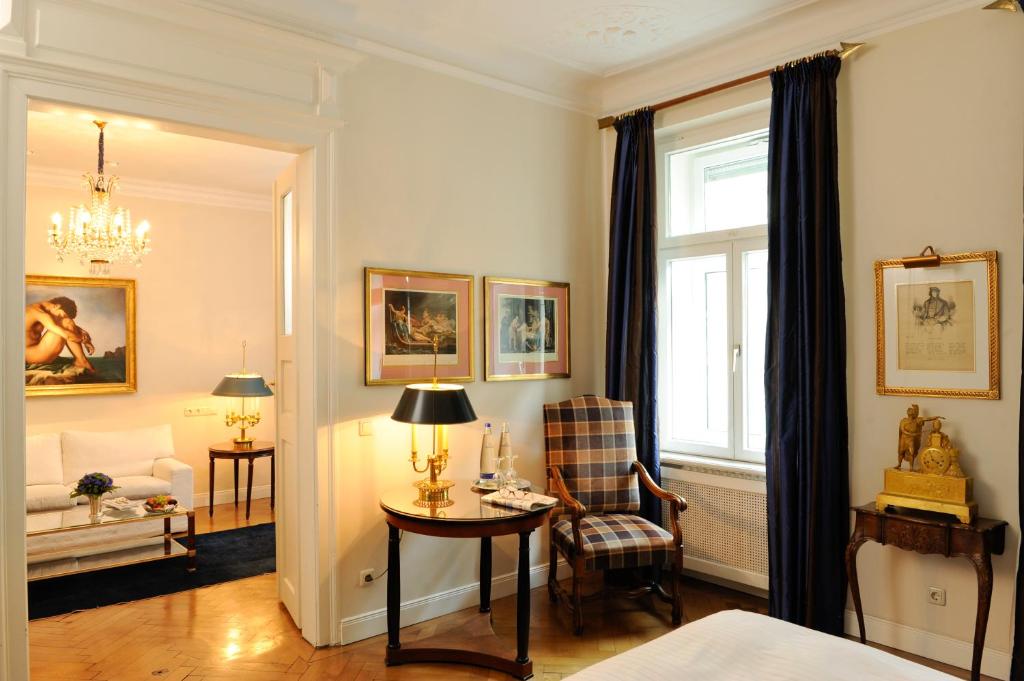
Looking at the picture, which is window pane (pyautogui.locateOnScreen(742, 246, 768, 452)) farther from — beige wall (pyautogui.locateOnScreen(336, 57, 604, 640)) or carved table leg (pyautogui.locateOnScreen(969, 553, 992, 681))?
carved table leg (pyautogui.locateOnScreen(969, 553, 992, 681))

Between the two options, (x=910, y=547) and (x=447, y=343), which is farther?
(x=447, y=343)

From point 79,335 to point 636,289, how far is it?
4.75m

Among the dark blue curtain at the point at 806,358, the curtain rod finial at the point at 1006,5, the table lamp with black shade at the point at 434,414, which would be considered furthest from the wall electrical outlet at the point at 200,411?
the curtain rod finial at the point at 1006,5

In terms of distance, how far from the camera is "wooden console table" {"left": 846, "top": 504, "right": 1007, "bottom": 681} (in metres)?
2.80

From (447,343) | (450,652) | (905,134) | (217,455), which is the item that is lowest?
(450,652)

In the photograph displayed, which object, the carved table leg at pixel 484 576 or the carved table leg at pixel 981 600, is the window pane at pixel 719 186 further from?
the carved table leg at pixel 484 576

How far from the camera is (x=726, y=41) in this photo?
384 centimetres

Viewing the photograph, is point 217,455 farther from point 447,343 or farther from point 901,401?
point 901,401

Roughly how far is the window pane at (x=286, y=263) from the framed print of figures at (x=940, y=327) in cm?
305

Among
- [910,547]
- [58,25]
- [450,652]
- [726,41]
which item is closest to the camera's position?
[58,25]

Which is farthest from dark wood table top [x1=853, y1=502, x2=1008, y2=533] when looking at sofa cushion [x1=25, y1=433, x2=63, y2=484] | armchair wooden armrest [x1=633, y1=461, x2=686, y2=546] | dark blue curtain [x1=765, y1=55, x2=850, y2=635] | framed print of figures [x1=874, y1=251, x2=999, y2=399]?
sofa cushion [x1=25, y1=433, x2=63, y2=484]

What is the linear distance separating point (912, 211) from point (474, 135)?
2.33m

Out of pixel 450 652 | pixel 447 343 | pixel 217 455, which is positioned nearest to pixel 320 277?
Result: pixel 447 343

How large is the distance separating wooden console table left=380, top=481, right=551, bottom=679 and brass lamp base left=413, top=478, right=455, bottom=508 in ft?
0.15
